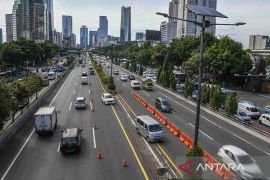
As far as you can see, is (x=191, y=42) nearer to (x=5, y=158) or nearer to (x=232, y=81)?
(x=232, y=81)

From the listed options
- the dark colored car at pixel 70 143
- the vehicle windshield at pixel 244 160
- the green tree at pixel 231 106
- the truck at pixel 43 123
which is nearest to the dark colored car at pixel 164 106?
the green tree at pixel 231 106

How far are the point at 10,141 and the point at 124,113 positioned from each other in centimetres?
1658

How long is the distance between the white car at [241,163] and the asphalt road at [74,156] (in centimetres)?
640

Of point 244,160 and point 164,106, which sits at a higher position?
point 164,106

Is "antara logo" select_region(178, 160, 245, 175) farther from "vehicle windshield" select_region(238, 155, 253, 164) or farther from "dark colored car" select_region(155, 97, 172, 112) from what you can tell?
"dark colored car" select_region(155, 97, 172, 112)

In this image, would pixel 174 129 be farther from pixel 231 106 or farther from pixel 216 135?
pixel 231 106

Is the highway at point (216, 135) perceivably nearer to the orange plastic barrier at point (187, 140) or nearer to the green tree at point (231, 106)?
the orange plastic barrier at point (187, 140)

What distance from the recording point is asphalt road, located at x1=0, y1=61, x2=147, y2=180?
21.6 m

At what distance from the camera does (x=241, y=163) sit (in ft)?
69.2

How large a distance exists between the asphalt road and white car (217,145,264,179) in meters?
6.40

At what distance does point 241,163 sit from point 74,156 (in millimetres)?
12964

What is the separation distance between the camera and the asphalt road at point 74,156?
70.9 ft

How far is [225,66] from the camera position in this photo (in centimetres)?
7231

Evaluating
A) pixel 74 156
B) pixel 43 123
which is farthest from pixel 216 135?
pixel 43 123
